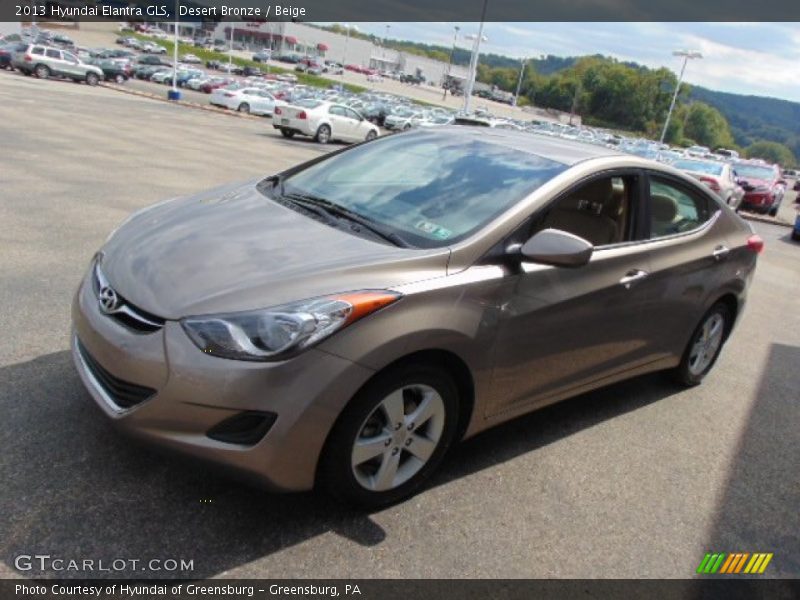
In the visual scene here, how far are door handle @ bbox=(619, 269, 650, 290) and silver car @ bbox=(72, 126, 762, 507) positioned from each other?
0.04 feet

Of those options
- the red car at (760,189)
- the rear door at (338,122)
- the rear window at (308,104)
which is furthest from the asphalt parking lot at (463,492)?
the rear door at (338,122)

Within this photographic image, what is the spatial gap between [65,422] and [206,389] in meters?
1.21

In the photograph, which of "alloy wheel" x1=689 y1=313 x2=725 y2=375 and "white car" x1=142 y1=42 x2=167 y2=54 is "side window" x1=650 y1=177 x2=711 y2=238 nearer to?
"alloy wheel" x1=689 y1=313 x2=725 y2=375

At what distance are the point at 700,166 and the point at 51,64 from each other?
102ft

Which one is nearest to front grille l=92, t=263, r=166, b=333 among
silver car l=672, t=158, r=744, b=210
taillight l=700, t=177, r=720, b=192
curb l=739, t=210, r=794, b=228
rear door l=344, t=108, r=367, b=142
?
silver car l=672, t=158, r=744, b=210

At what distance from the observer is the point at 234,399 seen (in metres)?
2.44

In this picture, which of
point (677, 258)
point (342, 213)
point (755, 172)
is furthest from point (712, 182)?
point (342, 213)

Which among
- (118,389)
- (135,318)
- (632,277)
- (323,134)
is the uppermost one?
(632,277)

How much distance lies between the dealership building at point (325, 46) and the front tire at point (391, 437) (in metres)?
125

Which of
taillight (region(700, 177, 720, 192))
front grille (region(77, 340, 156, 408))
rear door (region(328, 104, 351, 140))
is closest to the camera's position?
front grille (region(77, 340, 156, 408))

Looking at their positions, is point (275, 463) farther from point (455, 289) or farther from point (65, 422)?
point (65, 422)

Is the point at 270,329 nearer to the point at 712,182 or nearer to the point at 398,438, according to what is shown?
the point at 398,438

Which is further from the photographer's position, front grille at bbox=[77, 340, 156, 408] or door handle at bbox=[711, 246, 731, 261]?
door handle at bbox=[711, 246, 731, 261]

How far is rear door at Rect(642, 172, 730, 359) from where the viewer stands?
4.03 meters
